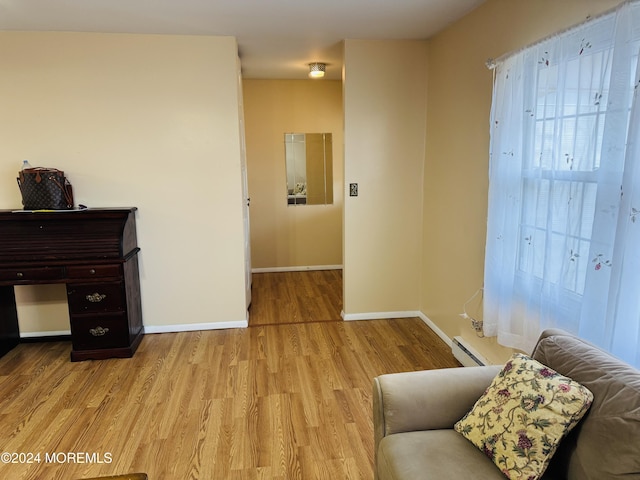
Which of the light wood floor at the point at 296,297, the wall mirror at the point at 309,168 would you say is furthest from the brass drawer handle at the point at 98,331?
the wall mirror at the point at 309,168

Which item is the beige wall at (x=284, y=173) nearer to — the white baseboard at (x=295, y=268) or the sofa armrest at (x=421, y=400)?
the white baseboard at (x=295, y=268)

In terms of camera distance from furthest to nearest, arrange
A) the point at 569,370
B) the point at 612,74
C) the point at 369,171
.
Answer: the point at 369,171 < the point at 612,74 < the point at 569,370

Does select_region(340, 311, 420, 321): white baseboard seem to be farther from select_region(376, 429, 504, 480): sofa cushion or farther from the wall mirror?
select_region(376, 429, 504, 480): sofa cushion

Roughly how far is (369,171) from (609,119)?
2.19m

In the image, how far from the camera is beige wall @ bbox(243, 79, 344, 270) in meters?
5.25

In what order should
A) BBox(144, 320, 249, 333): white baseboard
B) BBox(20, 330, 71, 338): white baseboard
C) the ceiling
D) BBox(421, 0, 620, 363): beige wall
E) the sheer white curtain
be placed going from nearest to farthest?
the sheer white curtain < BBox(421, 0, 620, 363): beige wall < the ceiling < BBox(20, 330, 71, 338): white baseboard < BBox(144, 320, 249, 333): white baseboard

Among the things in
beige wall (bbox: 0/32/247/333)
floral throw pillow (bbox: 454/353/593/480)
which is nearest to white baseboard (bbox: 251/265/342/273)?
beige wall (bbox: 0/32/247/333)

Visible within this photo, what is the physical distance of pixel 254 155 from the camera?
5348 mm

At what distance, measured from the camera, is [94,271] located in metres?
3.07

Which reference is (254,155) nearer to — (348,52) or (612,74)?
(348,52)

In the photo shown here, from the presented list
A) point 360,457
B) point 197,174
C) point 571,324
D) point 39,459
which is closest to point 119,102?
point 197,174

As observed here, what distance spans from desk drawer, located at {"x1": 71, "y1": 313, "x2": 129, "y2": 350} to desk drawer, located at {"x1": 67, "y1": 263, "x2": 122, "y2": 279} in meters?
0.31

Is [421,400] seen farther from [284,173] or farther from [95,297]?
[284,173]

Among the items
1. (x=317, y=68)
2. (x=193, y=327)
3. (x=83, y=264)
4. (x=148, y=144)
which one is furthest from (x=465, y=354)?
(x=317, y=68)
